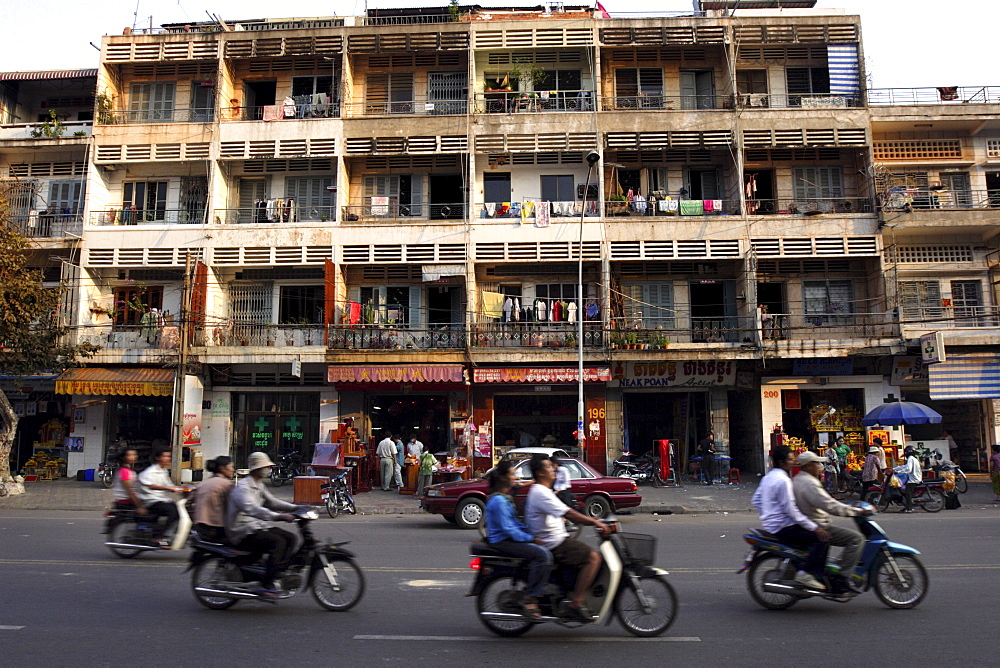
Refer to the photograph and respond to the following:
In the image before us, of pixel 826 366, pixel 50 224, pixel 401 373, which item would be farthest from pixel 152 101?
pixel 826 366

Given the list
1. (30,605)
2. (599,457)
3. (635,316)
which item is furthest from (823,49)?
(30,605)

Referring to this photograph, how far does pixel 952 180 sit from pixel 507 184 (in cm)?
1565

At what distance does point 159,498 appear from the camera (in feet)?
35.2

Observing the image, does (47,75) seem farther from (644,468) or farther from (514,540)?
(514,540)

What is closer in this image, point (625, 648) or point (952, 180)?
point (625, 648)

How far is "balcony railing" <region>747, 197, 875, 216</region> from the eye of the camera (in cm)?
2417

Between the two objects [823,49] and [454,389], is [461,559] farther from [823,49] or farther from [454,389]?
[823,49]

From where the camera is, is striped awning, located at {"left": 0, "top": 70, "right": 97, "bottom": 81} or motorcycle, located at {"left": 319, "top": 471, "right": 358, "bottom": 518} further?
striped awning, located at {"left": 0, "top": 70, "right": 97, "bottom": 81}

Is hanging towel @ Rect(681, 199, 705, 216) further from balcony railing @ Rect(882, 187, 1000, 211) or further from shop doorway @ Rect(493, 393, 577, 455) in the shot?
shop doorway @ Rect(493, 393, 577, 455)

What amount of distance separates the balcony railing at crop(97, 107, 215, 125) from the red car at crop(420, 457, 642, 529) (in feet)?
58.6

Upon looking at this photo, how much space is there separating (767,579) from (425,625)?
3.52 metres

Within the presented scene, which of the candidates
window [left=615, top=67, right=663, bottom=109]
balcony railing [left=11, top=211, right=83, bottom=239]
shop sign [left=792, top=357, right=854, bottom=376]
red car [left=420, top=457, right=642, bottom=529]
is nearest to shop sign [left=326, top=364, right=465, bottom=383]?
red car [left=420, top=457, right=642, bottom=529]

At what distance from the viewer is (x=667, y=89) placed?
84.5 feet

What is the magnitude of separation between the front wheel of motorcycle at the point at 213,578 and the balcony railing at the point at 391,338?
1598 cm
